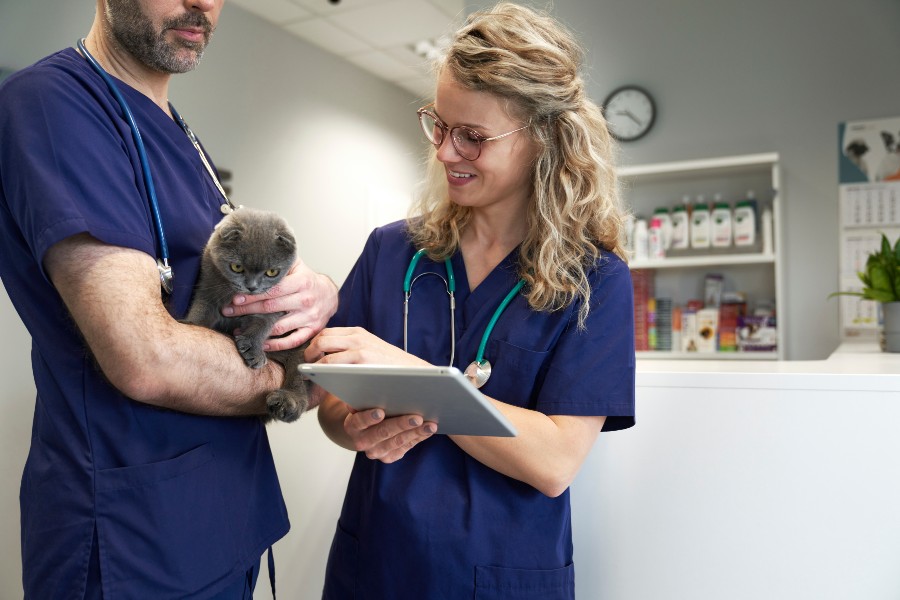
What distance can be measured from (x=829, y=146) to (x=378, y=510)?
10.9 feet

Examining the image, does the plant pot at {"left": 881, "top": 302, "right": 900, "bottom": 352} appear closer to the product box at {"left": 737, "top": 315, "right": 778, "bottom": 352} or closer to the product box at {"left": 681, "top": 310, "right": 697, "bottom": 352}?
the product box at {"left": 737, "top": 315, "right": 778, "bottom": 352}

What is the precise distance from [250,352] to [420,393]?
0.37 metres

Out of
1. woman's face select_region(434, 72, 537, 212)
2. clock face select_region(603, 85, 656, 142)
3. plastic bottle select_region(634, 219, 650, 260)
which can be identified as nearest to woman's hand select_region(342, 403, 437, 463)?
woman's face select_region(434, 72, 537, 212)

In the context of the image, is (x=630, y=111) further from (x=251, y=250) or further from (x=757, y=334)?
(x=251, y=250)

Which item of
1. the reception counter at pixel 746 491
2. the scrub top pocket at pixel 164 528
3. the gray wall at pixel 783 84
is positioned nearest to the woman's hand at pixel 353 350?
the scrub top pocket at pixel 164 528

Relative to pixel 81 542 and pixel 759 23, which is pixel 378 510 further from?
pixel 759 23

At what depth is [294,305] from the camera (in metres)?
1.18

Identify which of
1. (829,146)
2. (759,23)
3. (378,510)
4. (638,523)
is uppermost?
(759,23)

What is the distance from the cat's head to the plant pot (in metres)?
2.24

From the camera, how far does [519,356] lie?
116cm

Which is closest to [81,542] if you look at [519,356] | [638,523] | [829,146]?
[519,356]

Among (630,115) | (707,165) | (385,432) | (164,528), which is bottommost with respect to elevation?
(164,528)

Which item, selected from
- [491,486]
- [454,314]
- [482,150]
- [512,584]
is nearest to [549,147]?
[482,150]

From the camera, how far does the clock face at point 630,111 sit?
12.6 ft
